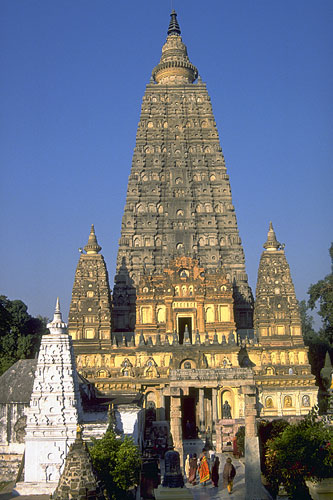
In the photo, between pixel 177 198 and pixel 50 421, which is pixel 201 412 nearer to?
pixel 50 421

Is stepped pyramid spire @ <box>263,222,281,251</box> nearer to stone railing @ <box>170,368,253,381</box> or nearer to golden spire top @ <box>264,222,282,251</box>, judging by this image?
golden spire top @ <box>264,222,282,251</box>

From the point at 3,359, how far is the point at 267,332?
85.1ft

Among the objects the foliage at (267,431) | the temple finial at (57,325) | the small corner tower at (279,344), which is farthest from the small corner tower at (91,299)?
the foliage at (267,431)

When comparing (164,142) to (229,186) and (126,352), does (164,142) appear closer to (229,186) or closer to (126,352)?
(229,186)

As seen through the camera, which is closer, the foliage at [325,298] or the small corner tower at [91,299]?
the small corner tower at [91,299]

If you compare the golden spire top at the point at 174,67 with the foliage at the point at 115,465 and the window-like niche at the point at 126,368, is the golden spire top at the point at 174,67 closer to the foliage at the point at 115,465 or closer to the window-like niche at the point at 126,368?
the window-like niche at the point at 126,368

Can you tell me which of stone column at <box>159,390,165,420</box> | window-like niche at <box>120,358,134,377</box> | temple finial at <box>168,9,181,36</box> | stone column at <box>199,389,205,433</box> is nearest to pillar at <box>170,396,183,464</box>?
stone column at <box>199,389,205,433</box>

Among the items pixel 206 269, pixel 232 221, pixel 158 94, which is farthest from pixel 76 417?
pixel 158 94

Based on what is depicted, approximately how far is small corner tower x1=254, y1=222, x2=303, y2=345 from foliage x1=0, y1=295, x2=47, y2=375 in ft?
78.4

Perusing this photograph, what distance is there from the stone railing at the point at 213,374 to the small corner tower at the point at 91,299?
13.7 m

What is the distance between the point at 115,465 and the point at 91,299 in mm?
27943

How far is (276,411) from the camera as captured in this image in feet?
142

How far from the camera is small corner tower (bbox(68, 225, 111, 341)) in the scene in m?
46.0

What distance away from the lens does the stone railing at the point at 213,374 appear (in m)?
32.1
